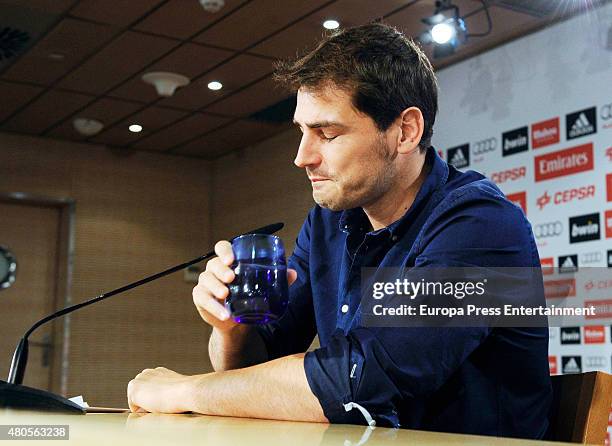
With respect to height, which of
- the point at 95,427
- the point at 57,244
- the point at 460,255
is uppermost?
the point at 57,244

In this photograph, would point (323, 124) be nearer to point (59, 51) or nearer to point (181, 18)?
point (181, 18)

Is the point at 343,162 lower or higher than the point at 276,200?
lower

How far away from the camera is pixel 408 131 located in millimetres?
1512

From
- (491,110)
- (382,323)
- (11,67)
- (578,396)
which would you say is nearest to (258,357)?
(382,323)

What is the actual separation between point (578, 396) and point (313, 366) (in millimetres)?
377

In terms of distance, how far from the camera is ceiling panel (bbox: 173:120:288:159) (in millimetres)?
6148

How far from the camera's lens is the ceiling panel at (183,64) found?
4.73 m

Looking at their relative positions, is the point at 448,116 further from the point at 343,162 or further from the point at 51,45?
the point at 343,162

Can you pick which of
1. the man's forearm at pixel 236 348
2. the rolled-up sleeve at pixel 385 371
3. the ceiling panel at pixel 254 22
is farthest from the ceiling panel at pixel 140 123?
the rolled-up sleeve at pixel 385 371

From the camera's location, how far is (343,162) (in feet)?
4.80

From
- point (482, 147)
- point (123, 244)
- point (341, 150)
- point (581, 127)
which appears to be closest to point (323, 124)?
point (341, 150)

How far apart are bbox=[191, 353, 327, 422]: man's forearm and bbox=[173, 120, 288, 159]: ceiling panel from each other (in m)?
4.88

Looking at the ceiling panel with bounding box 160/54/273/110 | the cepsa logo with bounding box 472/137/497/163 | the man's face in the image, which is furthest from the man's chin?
the ceiling panel with bounding box 160/54/273/110

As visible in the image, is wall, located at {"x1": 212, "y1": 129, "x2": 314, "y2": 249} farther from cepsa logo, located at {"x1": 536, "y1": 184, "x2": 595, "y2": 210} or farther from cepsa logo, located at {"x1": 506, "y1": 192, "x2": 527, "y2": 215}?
cepsa logo, located at {"x1": 536, "y1": 184, "x2": 595, "y2": 210}
